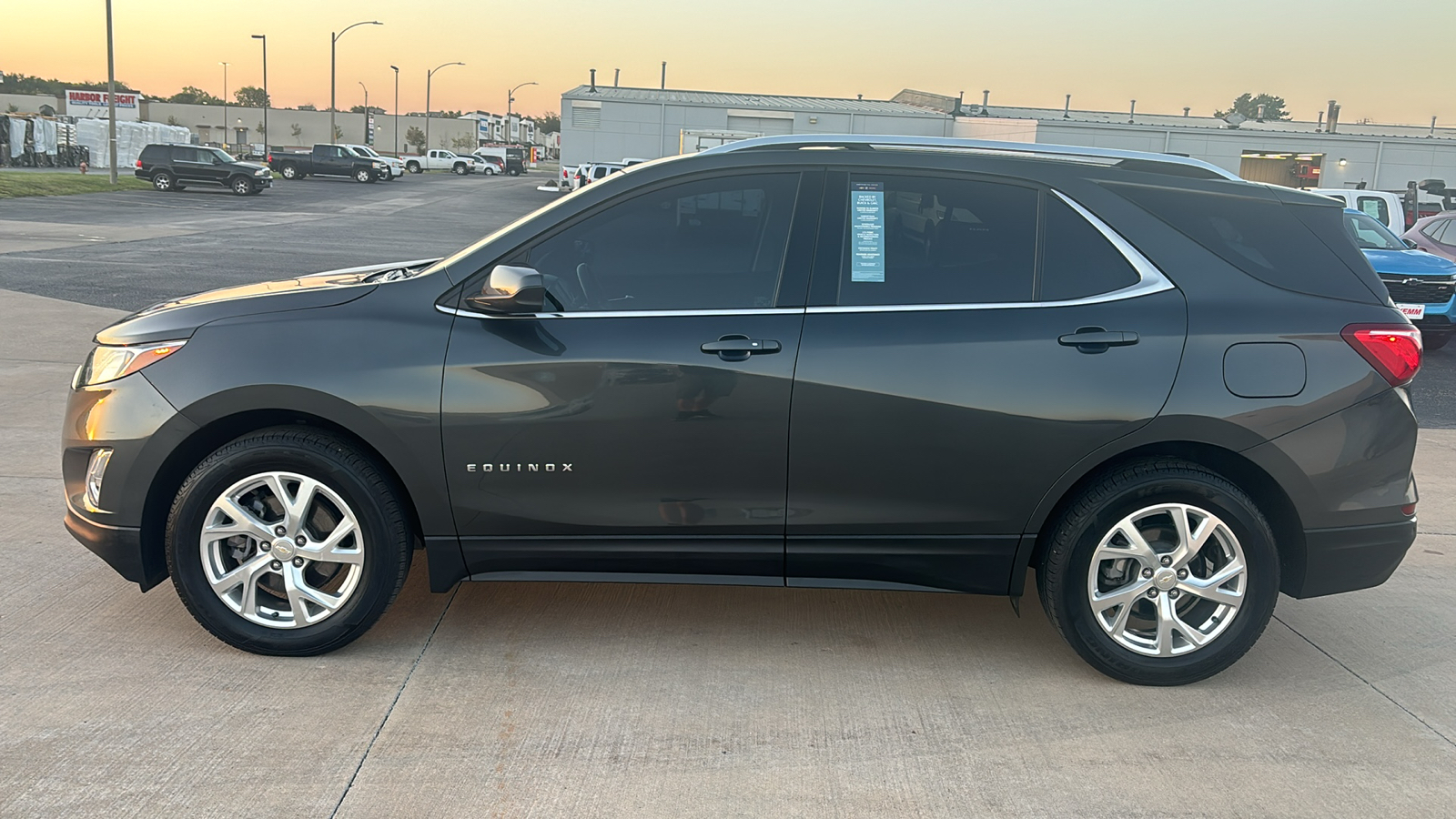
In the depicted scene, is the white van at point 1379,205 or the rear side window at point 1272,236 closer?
the rear side window at point 1272,236

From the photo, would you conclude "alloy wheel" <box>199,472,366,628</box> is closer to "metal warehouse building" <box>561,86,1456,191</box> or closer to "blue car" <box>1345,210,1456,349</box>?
"blue car" <box>1345,210,1456,349</box>

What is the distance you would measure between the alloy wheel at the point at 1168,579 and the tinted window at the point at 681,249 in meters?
1.47

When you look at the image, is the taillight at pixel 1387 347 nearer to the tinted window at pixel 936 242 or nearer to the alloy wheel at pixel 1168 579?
the alloy wheel at pixel 1168 579

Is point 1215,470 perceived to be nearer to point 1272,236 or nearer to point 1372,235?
point 1272,236

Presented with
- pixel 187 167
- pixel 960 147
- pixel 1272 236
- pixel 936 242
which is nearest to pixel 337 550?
pixel 936 242

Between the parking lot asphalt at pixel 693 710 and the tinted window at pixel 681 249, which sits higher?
the tinted window at pixel 681 249

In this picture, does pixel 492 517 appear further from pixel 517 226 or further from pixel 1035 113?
pixel 1035 113

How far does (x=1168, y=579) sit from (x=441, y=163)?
84256mm

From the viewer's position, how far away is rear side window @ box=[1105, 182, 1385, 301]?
12.4ft

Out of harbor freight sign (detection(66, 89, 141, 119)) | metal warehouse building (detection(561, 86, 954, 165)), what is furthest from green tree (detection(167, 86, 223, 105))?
metal warehouse building (detection(561, 86, 954, 165))

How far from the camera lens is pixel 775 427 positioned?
11.8ft

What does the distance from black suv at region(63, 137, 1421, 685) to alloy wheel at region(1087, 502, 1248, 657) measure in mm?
11

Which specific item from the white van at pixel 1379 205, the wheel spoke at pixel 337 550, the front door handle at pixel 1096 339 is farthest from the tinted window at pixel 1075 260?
the white van at pixel 1379 205

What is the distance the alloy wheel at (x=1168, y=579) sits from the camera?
3709mm
